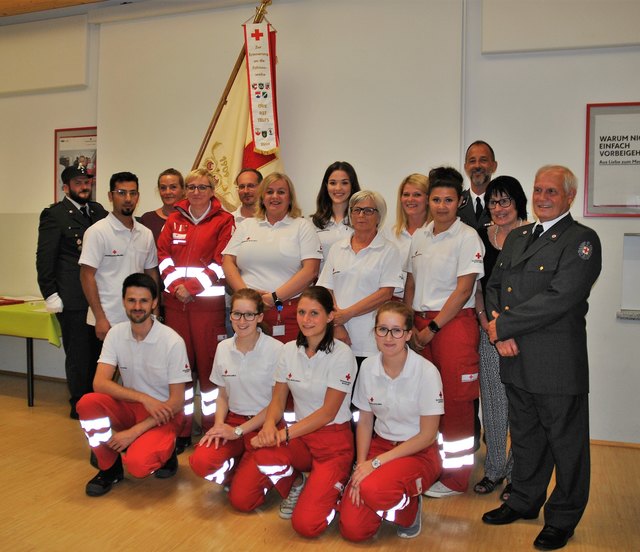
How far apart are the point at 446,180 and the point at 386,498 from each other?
5.12 ft

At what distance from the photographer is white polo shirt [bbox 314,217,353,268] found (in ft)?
11.7

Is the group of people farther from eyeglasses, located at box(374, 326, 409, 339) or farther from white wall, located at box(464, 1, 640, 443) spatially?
white wall, located at box(464, 1, 640, 443)

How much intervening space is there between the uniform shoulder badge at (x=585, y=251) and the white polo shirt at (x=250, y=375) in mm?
1493

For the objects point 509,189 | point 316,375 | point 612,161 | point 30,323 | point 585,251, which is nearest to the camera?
point 585,251

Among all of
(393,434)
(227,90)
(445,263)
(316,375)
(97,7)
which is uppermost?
(97,7)

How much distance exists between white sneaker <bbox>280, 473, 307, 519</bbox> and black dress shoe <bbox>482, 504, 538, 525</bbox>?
34.4 inches

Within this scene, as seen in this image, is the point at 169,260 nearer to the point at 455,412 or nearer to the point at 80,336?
the point at 80,336

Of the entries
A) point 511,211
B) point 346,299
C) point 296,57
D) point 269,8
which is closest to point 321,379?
point 346,299

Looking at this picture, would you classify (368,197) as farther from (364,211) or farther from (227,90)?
(227,90)

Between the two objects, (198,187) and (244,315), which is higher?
(198,187)

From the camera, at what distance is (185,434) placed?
3.71 m

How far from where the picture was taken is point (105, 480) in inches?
124

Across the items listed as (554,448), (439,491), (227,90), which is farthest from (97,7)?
(554,448)

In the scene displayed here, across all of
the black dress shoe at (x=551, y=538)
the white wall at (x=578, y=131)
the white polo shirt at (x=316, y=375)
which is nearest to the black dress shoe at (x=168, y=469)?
the white polo shirt at (x=316, y=375)
